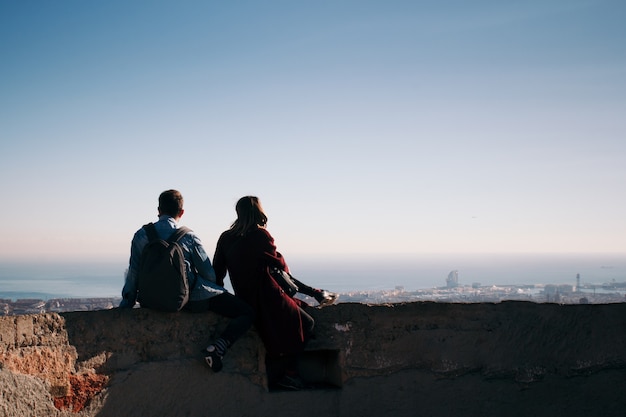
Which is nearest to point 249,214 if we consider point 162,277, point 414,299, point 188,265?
point 188,265

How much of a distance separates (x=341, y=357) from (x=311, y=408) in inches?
16.5

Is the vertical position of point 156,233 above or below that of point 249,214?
below

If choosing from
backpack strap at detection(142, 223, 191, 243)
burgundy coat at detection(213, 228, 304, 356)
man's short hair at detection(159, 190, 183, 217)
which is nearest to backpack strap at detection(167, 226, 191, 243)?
backpack strap at detection(142, 223, 191, 243)

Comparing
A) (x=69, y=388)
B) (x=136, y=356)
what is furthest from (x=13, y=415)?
(x=136, y=356)

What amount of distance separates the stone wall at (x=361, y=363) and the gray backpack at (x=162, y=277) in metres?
0.16

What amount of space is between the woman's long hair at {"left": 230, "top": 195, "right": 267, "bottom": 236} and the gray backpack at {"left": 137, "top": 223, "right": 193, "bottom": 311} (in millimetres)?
670

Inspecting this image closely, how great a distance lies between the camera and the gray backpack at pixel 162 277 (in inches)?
179

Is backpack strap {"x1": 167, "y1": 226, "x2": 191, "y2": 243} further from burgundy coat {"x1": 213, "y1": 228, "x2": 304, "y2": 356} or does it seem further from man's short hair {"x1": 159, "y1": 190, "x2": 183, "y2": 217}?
burgundy coat {"x1": 213, "y1": 228, "x2": 304, "y2": 356}

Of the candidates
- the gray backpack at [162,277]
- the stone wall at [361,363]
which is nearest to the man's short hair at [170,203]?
the gray backpack at [162,277]

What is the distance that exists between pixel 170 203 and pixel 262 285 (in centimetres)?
86

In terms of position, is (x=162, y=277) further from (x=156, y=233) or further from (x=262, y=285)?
(x=262, y=285)

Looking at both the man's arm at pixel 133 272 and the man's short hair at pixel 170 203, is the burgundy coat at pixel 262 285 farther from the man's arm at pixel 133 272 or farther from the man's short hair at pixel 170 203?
the man's arm at pixel 133 272

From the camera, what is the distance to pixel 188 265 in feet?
15.6

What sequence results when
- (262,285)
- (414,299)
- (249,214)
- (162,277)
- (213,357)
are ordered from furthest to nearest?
(414,299), (249,214), (262,285), (213,357), (162,277)
